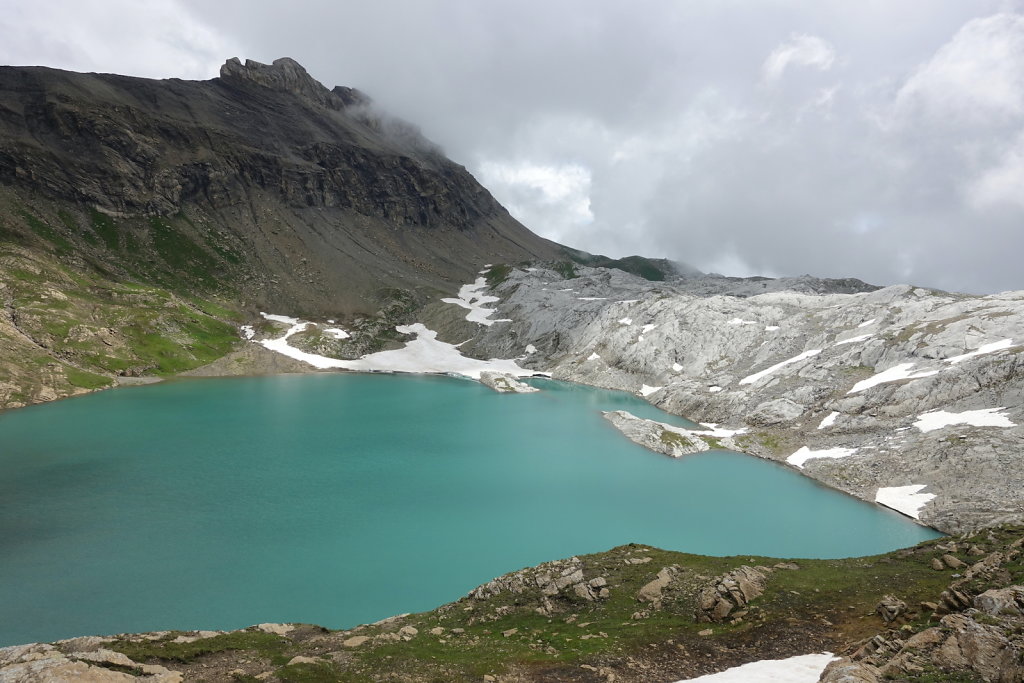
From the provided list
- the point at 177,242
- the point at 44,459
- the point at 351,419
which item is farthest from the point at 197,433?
the point at 177,242

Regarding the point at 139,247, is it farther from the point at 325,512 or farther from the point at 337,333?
the point at 325,512

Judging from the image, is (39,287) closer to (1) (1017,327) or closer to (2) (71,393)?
(2) (71,393)

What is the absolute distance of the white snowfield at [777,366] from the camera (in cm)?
8381

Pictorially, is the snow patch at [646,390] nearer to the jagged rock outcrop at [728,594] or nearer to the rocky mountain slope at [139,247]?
the rocky mountain slope at [139,247]

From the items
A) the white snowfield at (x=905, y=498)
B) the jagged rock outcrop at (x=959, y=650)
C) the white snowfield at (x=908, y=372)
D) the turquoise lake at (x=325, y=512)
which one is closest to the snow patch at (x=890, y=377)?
the white snowfield at (x=908, y=372)

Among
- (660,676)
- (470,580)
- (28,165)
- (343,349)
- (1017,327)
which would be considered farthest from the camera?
(28,165)

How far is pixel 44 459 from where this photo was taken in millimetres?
53156

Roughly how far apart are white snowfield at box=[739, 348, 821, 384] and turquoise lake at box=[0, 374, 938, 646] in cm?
2485

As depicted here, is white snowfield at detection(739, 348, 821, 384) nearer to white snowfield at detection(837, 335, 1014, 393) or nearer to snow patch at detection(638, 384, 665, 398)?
white snowfield at detection(837, 335, 1014, 393)

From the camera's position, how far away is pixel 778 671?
15.3 meters

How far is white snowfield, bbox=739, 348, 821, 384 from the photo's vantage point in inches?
3300

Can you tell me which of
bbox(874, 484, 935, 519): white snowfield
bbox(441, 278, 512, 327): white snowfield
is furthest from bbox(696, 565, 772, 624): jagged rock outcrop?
bbox(441, 278, 512, 327): white snowfield

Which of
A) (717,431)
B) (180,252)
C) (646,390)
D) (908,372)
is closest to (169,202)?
(180,252)

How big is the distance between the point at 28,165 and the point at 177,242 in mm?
41122
